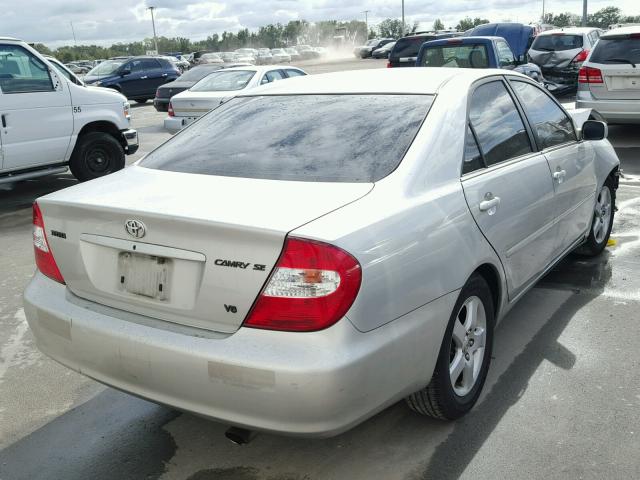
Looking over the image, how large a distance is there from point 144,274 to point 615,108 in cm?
936

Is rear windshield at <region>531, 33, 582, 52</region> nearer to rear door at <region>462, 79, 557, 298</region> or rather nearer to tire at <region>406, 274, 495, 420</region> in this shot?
rear door at <region>462, 79, 557, 298</region>

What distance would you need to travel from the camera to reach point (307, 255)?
2.37 meters

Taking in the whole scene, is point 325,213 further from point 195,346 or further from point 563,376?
point 563,376

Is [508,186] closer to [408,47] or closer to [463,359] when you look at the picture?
[463,359]

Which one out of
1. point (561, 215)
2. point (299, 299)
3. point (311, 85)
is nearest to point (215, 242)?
point (299, 299)

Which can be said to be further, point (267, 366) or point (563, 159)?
point (563, 159)

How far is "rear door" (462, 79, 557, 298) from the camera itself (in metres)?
3.25

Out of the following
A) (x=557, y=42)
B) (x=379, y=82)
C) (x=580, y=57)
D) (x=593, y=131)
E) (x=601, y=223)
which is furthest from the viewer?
(x=557, y=42)

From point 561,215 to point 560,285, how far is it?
3.06 ft

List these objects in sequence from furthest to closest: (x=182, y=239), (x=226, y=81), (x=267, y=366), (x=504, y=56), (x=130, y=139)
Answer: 1. (x=226, y=81)
2. (x=504, y=56)
3. (x=130, y=139)
4. (x=182, y=239)
5. (x=267, y=366)

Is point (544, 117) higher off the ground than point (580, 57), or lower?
higher

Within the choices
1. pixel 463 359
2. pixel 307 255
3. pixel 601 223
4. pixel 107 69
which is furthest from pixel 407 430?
pixel 107 69

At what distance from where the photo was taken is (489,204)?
10.6 ft

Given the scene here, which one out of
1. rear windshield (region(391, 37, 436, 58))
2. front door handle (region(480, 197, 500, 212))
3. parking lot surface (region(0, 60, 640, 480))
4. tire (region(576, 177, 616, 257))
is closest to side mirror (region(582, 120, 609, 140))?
tire (region(576, 177, 616, 257))
